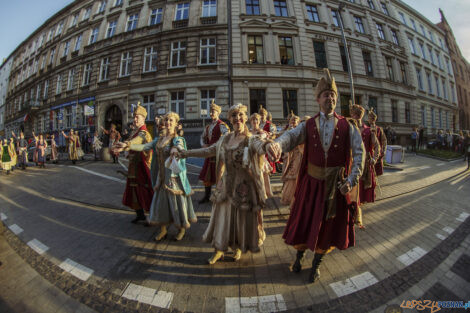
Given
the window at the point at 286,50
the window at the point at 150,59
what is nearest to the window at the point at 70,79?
the window at the point at 150,59

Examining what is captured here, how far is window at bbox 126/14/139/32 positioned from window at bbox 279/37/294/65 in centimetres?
1344

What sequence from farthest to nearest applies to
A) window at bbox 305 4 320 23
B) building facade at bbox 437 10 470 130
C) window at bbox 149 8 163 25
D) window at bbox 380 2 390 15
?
building facade at bbox 437 10 470 130 → window at bbox 380 2 390 15 → window at bbox 149 8 163 25 → window at bbox 305 4 320 23

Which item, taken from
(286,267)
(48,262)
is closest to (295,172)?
(286,267)

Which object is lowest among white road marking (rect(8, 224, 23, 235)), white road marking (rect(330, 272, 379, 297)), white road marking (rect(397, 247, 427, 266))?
white road marking (rect(330, 272, 379, 297))

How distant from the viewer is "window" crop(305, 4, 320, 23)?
607 inches

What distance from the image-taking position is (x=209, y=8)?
14.9 metres

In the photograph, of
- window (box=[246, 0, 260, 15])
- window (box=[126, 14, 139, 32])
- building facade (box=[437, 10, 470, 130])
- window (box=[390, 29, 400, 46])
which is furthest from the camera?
building facade (box=[437, 10, 470, 130])

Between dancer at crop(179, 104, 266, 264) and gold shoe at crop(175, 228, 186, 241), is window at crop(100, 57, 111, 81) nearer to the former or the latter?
gold shoe at crop(175, 228, 186, 241)

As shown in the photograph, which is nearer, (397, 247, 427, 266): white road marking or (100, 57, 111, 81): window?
(397, 247, 427, 266): white road marking

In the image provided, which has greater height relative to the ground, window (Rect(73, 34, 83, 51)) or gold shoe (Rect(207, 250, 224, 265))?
window (Rect(73, 34, 83, 51))

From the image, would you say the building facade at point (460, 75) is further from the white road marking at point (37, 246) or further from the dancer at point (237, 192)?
the white road marking at point (37, 246)

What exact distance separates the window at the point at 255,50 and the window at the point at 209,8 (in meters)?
4.00

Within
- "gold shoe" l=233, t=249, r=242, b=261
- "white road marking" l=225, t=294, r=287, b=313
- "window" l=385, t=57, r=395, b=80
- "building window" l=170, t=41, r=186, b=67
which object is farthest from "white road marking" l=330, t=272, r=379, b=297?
"window" l=385, t=57, r=395, b=80

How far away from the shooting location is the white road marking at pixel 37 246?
2715 millimetres
